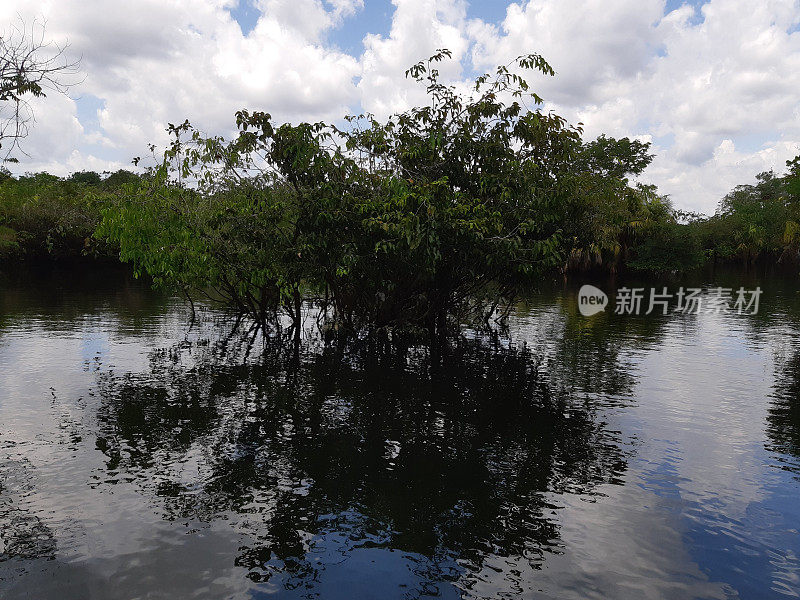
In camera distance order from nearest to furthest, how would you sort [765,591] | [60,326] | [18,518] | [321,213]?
[765,591], [18,518], [321,213], [60,326]

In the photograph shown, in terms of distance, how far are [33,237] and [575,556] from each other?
6021 centimetres

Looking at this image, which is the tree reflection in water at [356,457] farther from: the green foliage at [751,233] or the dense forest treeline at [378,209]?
the green foliage at [751,233]

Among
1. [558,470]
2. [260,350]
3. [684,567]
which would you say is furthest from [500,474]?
[260,350]

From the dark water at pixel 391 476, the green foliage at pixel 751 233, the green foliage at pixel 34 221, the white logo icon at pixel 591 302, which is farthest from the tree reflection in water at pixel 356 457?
the green foliage at pixel 751 233

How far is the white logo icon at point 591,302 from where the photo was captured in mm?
34950

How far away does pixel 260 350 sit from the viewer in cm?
2067

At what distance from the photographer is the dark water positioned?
278 inches

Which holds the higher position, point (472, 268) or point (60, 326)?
point (472, 268)

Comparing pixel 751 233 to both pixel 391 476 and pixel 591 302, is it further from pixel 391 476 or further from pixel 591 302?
pixel 391 476

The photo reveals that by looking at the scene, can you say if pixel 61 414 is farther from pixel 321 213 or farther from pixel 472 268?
pixel 472 268

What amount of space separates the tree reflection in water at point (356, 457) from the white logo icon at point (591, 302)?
61.2 ft

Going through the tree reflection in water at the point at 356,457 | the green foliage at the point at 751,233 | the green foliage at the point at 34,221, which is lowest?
the tree reflection in water at the point at 356,457

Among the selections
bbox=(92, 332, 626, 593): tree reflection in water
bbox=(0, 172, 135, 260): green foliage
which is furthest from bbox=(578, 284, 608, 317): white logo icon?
bbox=(0, 172, 135, 260): green foliage

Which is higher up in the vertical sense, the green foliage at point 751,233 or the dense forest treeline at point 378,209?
the green foliage at point 751,233
